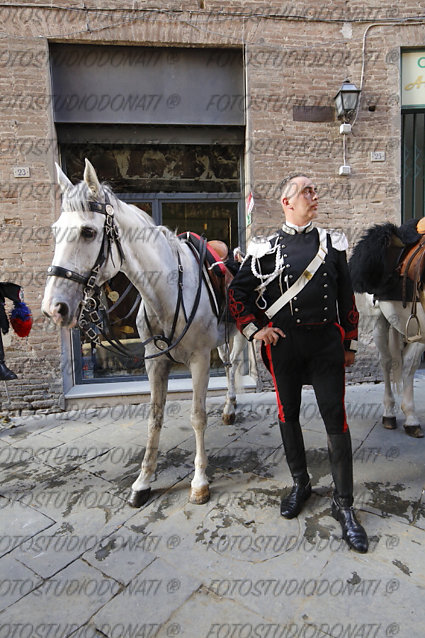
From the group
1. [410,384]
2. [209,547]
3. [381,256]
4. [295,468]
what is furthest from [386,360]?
[209,547]

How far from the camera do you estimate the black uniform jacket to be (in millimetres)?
2326

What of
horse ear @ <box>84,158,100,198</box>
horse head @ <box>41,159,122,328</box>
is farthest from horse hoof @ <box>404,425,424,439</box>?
horse ear @ <box>84,158,100,198</box>

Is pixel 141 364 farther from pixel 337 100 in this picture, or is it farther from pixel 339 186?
pixel 337 100

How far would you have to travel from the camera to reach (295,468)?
109 inches

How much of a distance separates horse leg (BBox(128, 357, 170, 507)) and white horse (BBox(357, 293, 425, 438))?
7.14ft

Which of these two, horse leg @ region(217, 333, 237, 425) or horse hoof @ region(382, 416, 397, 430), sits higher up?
horse leg @ region(217, 333, 237, 425)

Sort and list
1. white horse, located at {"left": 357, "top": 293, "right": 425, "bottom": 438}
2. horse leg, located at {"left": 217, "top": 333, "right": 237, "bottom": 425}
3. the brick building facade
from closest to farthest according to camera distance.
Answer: white horse, located at {"left": 357, "top": 293, "right": 425, "bottom": 438} → horse leg, located at {"left": 217, "top": 333, "right": 237, "bottom": 425} → the brick building facade

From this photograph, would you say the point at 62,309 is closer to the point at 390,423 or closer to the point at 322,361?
the point at 322,361

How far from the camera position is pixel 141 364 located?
5.76 meters

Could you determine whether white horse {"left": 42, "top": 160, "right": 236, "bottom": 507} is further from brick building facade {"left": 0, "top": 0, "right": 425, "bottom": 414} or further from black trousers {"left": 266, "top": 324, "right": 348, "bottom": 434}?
brick building facade {"left": 0, "top": 0, "right": 425, "bottom": 414}

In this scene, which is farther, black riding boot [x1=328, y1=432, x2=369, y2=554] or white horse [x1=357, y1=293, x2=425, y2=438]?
white horse [x1=357, y1=293, x2=425, y2=438]

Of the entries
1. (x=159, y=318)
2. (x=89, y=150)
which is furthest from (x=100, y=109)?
(x=159, y=318)

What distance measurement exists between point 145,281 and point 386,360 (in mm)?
2833

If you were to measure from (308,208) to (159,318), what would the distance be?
1247 mm
